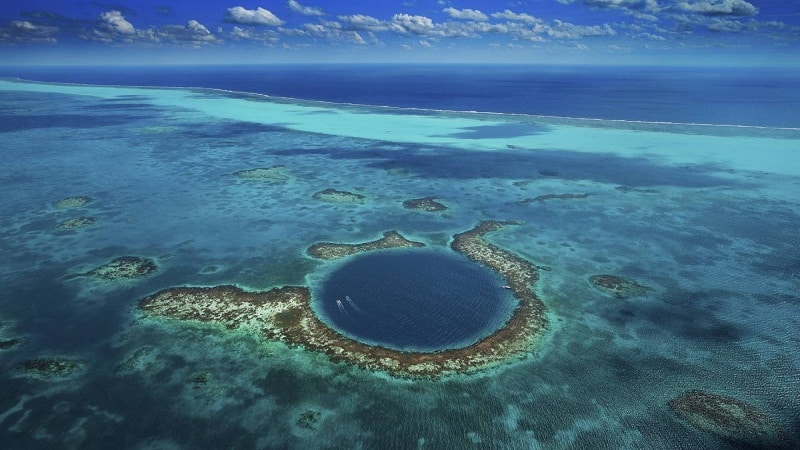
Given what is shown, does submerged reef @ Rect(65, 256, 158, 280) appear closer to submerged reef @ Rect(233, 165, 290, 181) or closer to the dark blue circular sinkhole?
the dark blue circular sinkhole

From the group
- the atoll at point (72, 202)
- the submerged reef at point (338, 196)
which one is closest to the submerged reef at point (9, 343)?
the atoll at point (72, 202)

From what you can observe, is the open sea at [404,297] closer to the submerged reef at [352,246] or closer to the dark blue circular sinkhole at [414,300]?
the dark blue circular sinkhole at [414,300]

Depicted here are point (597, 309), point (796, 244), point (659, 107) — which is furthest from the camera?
point (659, 107)

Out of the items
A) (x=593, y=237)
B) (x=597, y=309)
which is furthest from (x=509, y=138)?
(x=597, y=309)

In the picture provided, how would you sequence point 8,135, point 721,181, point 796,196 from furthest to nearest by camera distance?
point 8,135 < point 721,181 < point 796,196

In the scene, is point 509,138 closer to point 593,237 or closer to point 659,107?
point 593,237

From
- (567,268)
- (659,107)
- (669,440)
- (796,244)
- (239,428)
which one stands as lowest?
(239,428)

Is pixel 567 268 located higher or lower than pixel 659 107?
lower
